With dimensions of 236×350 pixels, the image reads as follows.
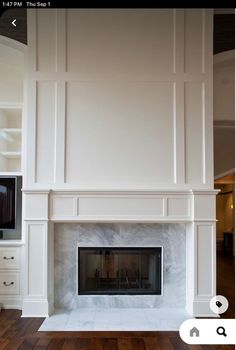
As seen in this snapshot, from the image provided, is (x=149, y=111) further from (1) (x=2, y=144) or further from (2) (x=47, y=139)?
(1) (x=2, y=144)

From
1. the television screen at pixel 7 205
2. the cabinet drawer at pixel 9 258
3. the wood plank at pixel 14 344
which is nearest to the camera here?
the wood plank at pixel 14 344

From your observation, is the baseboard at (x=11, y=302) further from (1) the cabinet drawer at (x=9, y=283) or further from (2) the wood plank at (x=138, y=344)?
(2) the wood plank at (x=138, y=344)

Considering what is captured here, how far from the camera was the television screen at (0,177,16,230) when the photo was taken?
410 cm

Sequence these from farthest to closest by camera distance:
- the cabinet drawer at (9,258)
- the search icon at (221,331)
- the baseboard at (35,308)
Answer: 1. the cabinet drawer at (9,258)
2. the baseboard at (35,308)
3. the search icon at (221,331)

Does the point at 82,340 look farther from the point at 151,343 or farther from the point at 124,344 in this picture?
the point at 151,343

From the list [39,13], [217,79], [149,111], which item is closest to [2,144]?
[39,13]

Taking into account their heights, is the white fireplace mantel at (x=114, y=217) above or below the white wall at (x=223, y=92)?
below

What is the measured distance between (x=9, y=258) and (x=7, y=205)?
0.68 metres

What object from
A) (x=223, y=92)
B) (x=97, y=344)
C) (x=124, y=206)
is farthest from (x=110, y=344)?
(x=223, y=92)

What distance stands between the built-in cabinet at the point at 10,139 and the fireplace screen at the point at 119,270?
1.62m

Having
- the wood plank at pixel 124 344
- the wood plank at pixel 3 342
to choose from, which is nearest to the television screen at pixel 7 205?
the wood plank at pixel 3 342

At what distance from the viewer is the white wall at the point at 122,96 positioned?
146 inches

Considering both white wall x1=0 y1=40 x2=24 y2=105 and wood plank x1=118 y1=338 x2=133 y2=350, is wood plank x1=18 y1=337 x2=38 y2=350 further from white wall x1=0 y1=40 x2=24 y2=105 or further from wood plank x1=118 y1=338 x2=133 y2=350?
white wall x1=0 y1=40 x2=24 y2=105

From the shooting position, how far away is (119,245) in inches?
152
